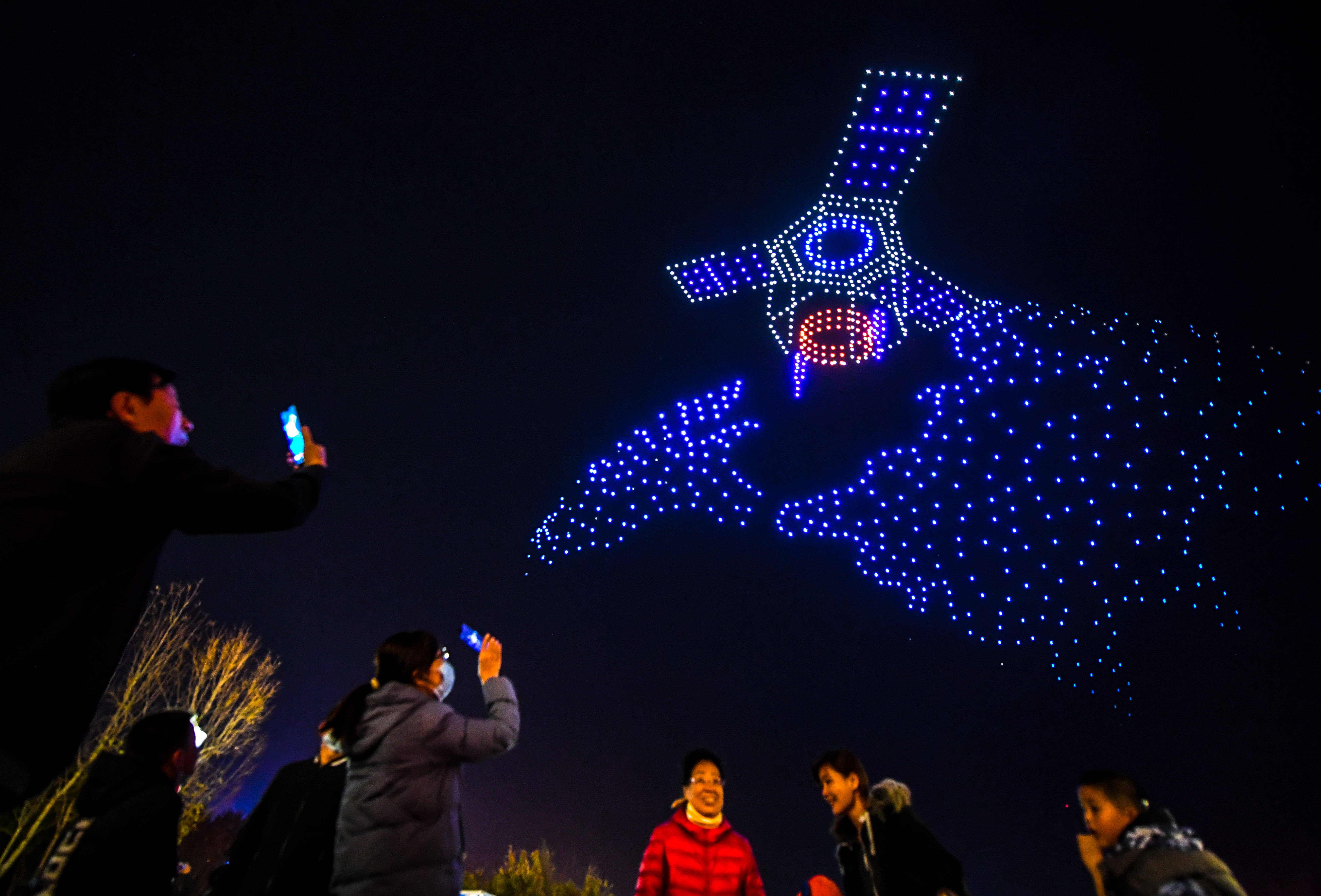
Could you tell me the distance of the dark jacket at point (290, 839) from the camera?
7.27ft

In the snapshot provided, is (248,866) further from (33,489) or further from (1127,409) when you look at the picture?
(1127,409)

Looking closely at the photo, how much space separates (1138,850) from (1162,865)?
100 millimetres

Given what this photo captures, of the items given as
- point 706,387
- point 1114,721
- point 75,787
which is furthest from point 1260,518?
point 75,787

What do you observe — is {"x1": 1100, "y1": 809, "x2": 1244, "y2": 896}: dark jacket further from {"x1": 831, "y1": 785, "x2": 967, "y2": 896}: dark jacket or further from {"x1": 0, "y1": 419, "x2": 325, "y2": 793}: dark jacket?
{"x1": 0, "y1": 419, "x2": 325, "y2": 793}: dark jacket

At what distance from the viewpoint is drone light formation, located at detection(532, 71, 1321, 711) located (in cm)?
680

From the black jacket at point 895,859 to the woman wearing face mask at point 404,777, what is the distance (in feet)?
5.42

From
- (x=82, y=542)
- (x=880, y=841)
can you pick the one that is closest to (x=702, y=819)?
(x=880, y=841)

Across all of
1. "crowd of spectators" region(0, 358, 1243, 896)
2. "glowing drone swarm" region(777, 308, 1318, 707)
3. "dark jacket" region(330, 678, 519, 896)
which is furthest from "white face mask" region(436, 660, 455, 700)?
"glowing drone swarm" region(777, 308, 1318, 707)

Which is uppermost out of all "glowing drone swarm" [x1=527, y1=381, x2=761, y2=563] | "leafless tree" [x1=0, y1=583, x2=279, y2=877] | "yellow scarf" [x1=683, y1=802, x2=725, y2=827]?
"glowing drone swarm" [x1=527, y1=381, x2=761, y2=563]

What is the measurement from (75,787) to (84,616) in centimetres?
1208

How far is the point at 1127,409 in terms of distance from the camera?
6941 millimetres

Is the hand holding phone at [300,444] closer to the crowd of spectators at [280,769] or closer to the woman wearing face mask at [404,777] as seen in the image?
the crowd of spectators at [280,769]

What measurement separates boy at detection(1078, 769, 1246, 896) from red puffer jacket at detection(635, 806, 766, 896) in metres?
1.50

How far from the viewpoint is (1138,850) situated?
2.27 metres
